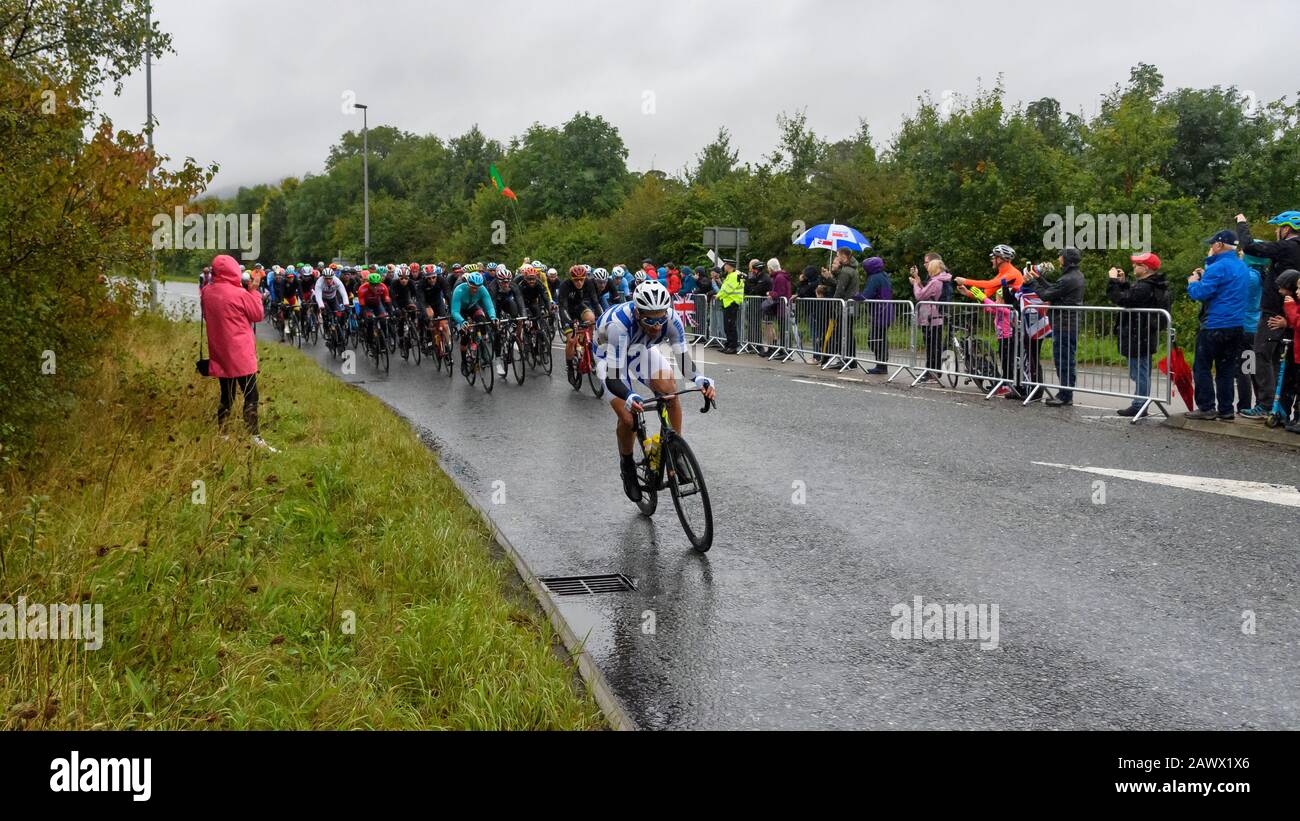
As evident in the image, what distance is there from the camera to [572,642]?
Answer: 5270 millimetres

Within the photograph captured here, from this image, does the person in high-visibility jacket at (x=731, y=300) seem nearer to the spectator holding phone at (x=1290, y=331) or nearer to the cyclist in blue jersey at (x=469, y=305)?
the cyclist in blue jersey at (x=469, y=305)

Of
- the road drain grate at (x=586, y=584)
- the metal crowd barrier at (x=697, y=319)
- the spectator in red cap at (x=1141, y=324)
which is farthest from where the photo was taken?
the metal crowd barrier at (x=697, y=319)

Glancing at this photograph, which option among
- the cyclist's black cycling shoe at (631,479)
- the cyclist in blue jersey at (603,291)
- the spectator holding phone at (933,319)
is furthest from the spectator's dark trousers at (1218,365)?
the cyclist in blue jersey at (603,291)

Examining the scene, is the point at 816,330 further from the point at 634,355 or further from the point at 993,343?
the point at 634,355

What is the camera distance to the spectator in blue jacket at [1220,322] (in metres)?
11.4

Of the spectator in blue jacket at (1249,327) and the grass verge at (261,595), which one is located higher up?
the spectator in blue jacket at (1249,327)

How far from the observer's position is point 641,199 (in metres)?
48.9

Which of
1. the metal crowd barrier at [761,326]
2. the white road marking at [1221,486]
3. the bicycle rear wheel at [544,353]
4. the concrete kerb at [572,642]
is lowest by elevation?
the concrete kerb at [572,642]

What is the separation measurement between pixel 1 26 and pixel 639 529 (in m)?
6.32

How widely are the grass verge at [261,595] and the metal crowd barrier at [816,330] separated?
11004 millimetres

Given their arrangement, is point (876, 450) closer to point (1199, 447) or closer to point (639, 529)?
point (1199, 447)

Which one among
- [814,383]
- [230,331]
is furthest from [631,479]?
[814,383]

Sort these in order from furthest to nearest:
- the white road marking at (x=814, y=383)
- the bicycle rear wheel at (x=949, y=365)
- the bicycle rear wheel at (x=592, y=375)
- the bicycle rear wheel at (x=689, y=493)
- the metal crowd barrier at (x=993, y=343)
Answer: the white road marking at (x=814, y=383), the bicycle rear wheel at (x=949, y=365), the bicycle rear wheel at (x=592, y=375), the metal crowd barrier at (x=993, y=343), the bicycle rear wheel at (x=689, y=493)

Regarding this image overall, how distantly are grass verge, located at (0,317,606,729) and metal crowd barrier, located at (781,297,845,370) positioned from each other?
11.0m
